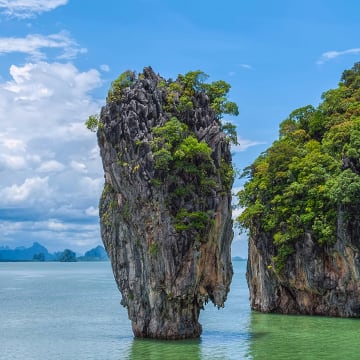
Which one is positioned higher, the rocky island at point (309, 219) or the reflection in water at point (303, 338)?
the rocky island at point (309, 219)

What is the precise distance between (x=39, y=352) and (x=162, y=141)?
11.8m

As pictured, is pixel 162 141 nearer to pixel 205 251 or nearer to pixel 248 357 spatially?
pixel 205 251

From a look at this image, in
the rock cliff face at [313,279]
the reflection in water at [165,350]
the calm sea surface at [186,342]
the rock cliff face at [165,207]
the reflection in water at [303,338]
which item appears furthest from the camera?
the rock cliff face at [313,279]

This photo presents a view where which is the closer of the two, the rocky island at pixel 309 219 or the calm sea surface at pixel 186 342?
the calm sea surface at pixel 186 342

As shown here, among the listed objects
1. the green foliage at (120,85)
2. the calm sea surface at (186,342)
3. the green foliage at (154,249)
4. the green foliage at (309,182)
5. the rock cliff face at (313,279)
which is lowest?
the calm sea surface at (186,342)

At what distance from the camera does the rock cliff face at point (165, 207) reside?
1197 inches

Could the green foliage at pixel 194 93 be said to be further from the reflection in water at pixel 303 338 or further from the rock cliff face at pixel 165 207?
the reflection in water at pixel 303 338

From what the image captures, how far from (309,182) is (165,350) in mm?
18377

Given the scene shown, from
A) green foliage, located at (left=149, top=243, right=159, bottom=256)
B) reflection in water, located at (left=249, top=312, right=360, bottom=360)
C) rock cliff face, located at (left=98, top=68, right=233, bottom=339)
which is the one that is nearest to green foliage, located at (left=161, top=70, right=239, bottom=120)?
rock cliff face, located at (left=98, top=68, right=233, bottom=339)

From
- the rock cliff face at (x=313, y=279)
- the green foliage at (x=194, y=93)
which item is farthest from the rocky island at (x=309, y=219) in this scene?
the green foliage at (x=194, y=93)

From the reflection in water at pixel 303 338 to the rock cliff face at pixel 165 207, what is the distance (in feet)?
12.1

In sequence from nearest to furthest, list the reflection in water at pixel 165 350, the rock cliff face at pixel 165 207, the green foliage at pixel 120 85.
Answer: the reflection in water at pixel 165 350
the rock cliff face at pixel 165 207
the green foliage at pixel 120 85

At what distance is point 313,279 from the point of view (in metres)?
41.7

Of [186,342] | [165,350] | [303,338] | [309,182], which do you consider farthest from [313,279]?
[165,350]
